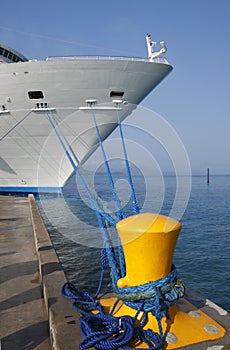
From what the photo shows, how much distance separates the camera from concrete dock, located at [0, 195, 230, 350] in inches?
135

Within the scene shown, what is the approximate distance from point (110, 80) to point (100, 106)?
5.23 ft

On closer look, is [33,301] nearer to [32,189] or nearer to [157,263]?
[157,263]

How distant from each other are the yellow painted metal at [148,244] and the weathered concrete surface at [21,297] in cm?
146

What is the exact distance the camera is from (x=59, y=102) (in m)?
17.2

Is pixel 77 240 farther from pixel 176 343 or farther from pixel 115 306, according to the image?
pixel 176 343

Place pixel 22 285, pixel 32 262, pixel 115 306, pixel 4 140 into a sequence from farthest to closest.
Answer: pixel 4 140 → pixel 32 262 → pixel 22 285 → pixel 115 306

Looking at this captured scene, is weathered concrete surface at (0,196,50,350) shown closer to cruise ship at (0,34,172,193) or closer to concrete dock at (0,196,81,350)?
concrete dock at (0,196,81,350)

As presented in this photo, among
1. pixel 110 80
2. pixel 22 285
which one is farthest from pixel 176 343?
pixel 110 80

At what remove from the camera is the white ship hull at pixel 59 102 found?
15883 mm

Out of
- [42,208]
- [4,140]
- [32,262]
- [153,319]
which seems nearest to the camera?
[153,319]

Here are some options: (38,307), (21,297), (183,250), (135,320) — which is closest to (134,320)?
(135,320)

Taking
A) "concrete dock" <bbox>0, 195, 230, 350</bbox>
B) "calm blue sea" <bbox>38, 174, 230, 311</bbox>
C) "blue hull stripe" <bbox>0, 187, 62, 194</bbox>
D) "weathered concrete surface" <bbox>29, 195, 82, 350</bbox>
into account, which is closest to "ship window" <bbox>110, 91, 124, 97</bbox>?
"calm blue sea" <bbox>38, 174, 230, 311</bbox>

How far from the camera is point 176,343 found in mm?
3203

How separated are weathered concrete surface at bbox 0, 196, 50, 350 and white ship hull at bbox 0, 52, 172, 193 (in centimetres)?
947
